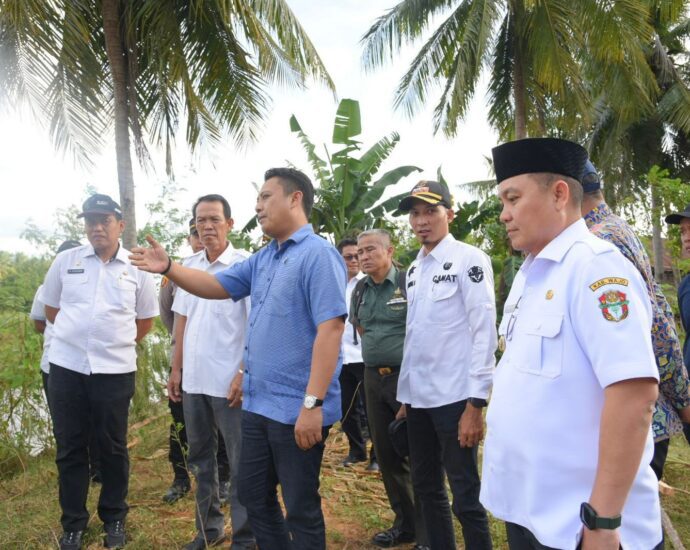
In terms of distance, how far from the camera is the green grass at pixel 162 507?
387 centimetres

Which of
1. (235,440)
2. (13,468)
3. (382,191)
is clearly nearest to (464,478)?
(235,440)

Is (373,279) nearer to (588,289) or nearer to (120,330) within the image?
(120,330)

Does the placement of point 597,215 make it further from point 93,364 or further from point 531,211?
point 93,364

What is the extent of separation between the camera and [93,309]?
3.84 metres

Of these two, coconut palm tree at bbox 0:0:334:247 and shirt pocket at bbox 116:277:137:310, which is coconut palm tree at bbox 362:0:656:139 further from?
shirt pocket at bbox 116:277:137:310

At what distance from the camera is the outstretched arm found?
9.30ft

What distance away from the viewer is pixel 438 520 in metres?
3.16

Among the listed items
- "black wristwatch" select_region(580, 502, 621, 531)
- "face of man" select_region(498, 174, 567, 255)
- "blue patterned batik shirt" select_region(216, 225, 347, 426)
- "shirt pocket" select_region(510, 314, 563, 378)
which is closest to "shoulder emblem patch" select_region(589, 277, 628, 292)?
"shirt pocket" select_region(510, 314, 563, 378)

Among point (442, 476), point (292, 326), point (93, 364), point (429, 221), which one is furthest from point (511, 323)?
point (93, 364)

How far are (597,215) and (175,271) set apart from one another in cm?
201

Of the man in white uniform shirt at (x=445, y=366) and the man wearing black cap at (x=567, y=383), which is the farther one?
the man in white uniform shirt at (x=445, y=366)

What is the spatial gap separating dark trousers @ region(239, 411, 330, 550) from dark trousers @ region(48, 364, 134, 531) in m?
1.37

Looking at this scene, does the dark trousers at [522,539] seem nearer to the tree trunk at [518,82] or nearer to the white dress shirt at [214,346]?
the white dress shirt at [214,346]

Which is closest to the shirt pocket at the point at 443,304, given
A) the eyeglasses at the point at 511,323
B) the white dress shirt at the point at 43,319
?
the eyeglasses at the point at 511,323
